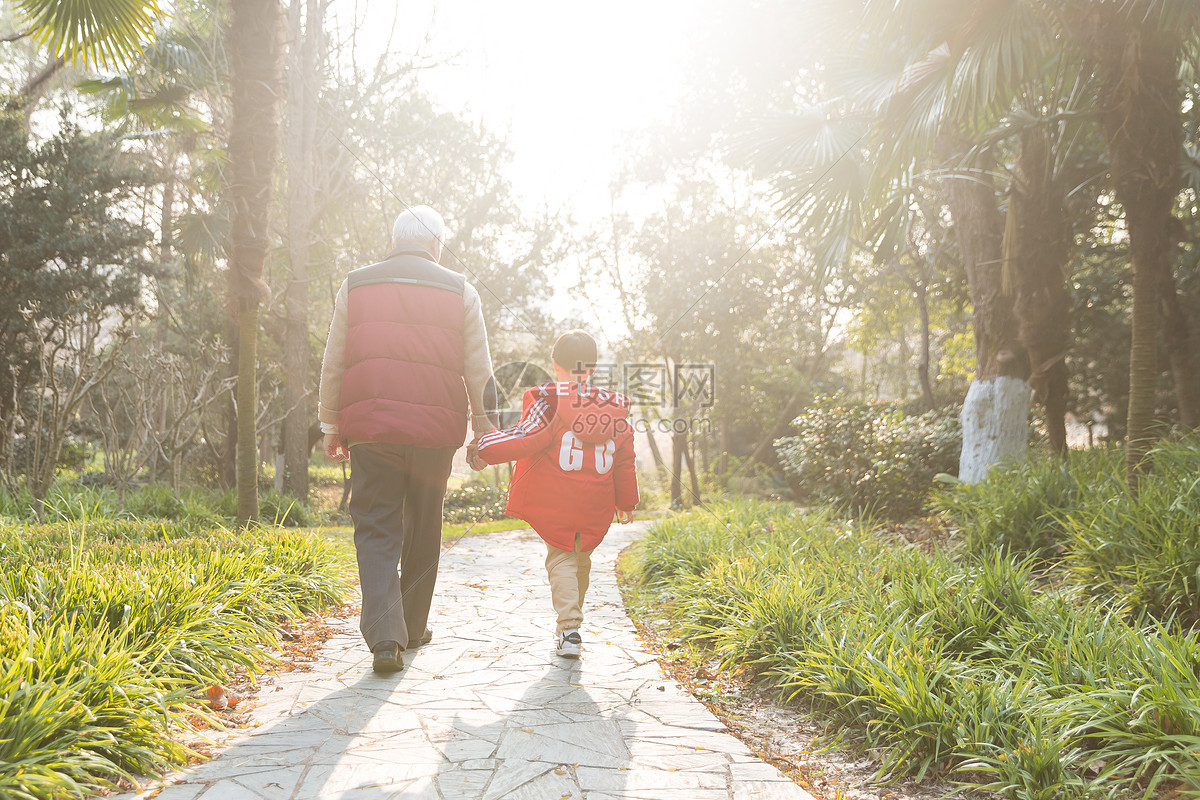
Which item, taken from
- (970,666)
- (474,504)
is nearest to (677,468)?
(474,504)

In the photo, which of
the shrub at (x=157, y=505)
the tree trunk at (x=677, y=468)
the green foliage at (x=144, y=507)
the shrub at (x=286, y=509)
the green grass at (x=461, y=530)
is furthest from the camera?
the tree trunk at (x=677, y=468)

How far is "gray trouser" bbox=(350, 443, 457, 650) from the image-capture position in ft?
9.48

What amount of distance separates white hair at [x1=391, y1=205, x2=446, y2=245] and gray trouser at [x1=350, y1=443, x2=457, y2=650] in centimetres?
89

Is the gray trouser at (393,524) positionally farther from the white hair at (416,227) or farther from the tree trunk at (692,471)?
the tree trunk at (692,471)

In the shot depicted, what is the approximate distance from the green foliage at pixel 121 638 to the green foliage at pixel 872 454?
18.6ft

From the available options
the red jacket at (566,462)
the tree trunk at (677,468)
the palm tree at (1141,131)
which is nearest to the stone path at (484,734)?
the red jacket at (566,462)

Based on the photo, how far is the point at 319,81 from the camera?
35.9 feet

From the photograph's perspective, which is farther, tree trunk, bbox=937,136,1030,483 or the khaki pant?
tree trunk, bbox=937,136,1030,483

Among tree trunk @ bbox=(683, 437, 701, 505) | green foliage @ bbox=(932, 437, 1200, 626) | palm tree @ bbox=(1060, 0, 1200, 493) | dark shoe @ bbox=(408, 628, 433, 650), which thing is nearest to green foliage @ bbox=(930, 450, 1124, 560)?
green foliage @ bbox=(932, 437, 1200, 626)

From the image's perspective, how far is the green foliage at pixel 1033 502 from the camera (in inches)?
180

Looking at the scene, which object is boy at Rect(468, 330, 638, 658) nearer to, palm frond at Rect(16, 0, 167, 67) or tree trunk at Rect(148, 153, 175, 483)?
palm frond at Rect(16, 0, 167, 67)

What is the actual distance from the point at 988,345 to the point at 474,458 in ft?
18.8

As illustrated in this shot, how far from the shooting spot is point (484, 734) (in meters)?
2.42

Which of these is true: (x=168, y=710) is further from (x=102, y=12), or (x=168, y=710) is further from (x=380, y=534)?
(x=102, y=12)
